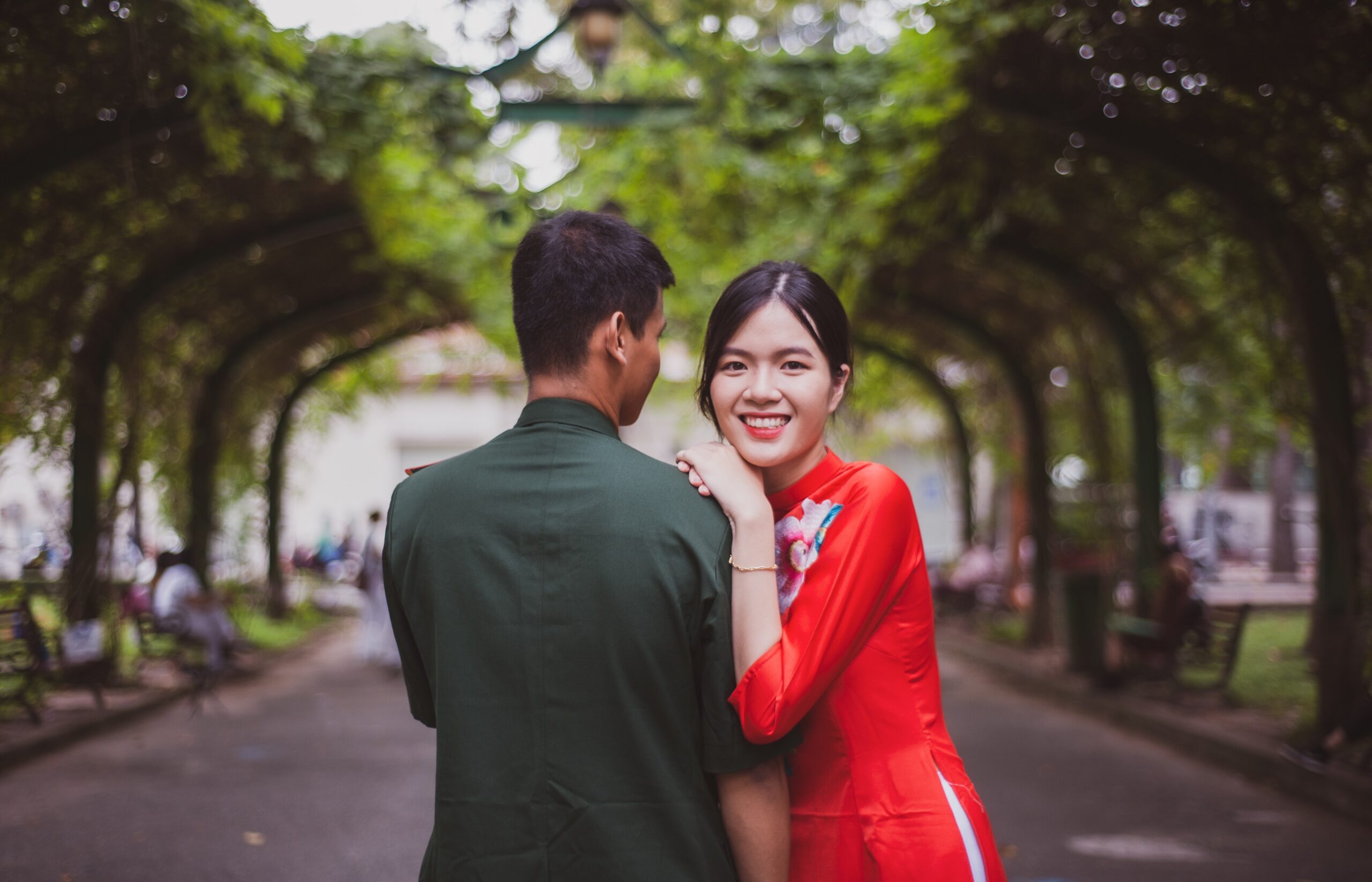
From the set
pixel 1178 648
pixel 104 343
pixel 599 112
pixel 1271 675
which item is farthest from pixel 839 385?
pixel 1271 675

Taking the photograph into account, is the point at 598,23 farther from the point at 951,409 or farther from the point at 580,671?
the point at 951,409

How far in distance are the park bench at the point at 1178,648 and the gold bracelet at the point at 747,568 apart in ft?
30.1

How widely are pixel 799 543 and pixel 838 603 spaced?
0.19m

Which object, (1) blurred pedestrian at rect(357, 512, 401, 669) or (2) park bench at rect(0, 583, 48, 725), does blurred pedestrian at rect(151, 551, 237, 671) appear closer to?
(1) blurred pedestrian at rect(357, 512, 401, 669)

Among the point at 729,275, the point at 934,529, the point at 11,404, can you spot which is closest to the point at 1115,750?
the point at 729,275

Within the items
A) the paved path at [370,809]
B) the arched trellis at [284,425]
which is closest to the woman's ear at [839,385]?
the paved path at [370,809]

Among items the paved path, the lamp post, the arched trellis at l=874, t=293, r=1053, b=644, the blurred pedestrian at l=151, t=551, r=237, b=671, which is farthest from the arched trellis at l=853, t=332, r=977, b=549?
the blurred pedestrian at l=151, t=551, r=237, b=671

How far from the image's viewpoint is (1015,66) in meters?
7.41

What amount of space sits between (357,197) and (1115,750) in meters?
8.06

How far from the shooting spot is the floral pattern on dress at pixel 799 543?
202cm

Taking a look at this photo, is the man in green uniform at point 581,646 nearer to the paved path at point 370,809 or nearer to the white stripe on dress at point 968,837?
the white stripe on dress at point 968,837

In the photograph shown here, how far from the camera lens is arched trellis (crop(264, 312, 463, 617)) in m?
17.3

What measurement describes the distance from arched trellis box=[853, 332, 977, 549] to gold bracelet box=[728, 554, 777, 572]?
15067mm

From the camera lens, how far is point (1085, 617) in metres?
11.5
